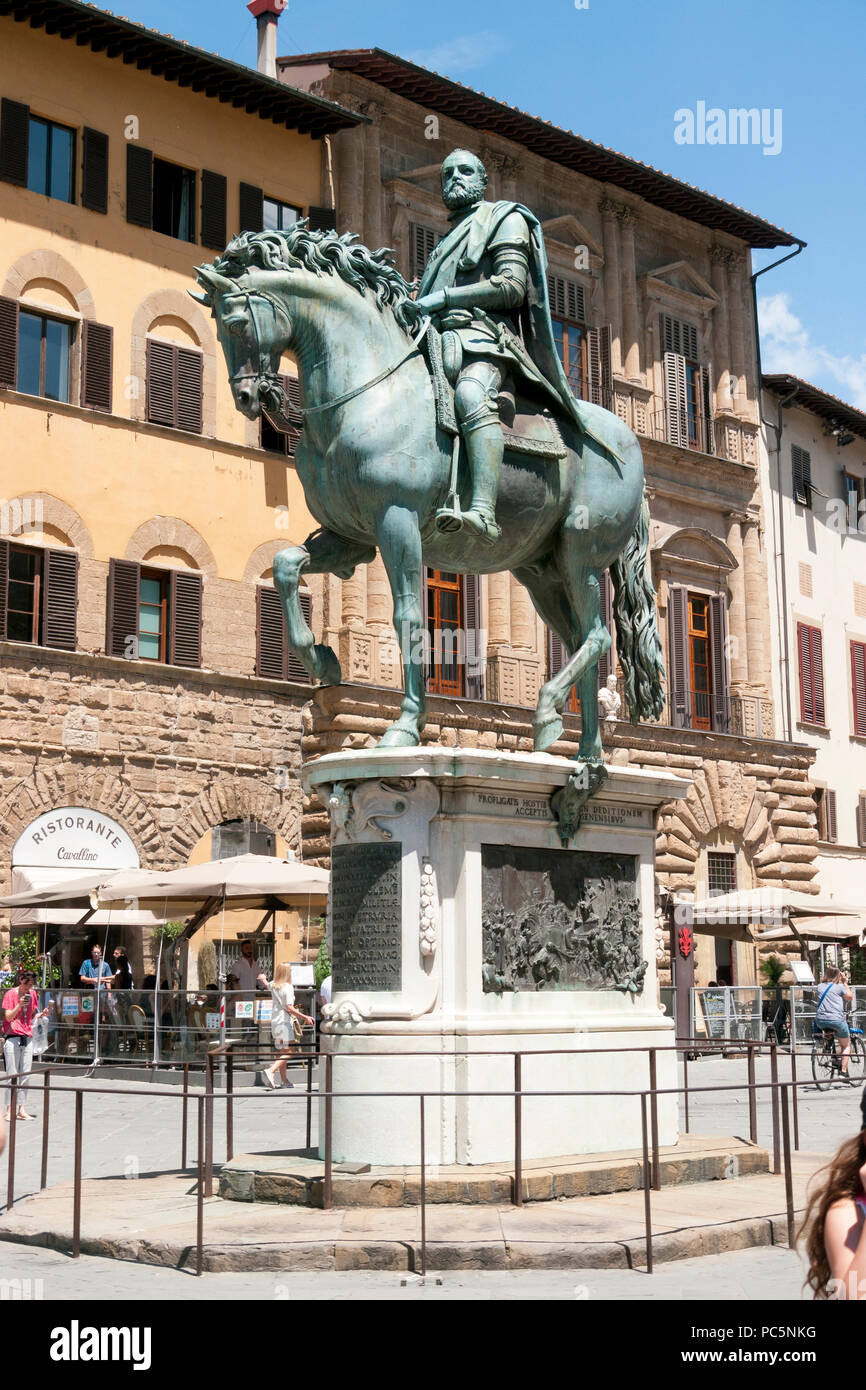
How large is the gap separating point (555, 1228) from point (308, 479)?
4.42 meters

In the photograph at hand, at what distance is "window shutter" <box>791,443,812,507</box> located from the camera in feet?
128

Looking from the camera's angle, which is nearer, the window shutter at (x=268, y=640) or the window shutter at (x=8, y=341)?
the window shutter at (x=8, y=341)

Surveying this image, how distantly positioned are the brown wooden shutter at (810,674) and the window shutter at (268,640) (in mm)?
14715

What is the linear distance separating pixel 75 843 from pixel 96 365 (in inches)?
280

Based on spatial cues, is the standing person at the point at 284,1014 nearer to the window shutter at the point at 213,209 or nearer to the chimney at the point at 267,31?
the window shutter at the point at 213,209

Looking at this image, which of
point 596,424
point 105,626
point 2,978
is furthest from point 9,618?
point 596,424

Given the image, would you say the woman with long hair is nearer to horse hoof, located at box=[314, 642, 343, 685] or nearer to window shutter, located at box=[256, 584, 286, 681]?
horse hoof, located at box=[314, 642, 343, 685]

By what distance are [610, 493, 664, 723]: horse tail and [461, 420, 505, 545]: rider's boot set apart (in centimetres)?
180

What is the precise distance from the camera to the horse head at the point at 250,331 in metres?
9.71

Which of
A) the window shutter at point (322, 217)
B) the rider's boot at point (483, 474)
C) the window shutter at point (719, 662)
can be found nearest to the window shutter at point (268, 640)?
the window shutter at point (322, 217)

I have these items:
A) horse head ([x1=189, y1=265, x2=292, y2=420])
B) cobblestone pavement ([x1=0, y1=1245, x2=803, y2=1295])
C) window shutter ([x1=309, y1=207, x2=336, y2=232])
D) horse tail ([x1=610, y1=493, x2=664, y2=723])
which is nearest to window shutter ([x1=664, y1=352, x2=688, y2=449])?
window shutter ([x1=309, y1=207, x2=336, y2=232])

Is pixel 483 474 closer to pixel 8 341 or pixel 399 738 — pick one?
pixel 399 738

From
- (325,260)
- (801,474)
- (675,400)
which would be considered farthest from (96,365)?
(801,474)

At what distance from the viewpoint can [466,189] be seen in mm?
10672
